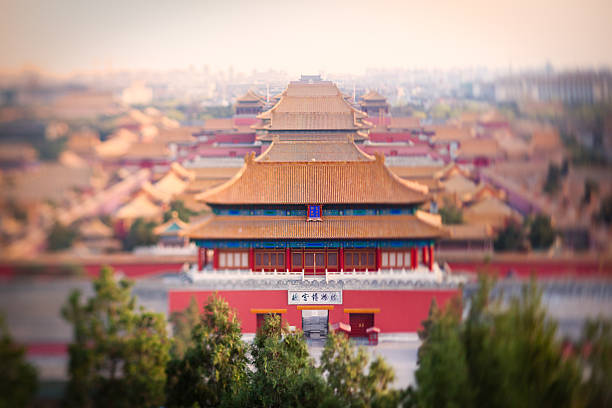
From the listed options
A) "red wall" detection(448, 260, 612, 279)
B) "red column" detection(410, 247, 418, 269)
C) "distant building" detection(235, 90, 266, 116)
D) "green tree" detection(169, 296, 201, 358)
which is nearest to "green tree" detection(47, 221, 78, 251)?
"green tree" detection(169, 296, 201, 358)

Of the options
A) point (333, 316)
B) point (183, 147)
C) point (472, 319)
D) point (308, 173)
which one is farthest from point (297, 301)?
point (183, 147)

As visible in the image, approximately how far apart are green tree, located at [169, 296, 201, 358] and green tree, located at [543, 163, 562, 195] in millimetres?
5161

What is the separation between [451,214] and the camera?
26.3 ft

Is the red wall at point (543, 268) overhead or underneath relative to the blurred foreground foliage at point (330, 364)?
overhead

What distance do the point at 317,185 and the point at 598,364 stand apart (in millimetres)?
4684

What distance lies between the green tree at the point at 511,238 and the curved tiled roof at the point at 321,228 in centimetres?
83

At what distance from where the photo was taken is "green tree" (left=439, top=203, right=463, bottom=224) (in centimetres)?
786

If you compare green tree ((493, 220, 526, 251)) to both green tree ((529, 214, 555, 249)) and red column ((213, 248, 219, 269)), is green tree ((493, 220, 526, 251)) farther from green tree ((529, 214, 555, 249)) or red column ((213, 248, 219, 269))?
red column ((213, 248, 219, 269))

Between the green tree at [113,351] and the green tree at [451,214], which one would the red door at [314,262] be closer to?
the green tree at [451,214]

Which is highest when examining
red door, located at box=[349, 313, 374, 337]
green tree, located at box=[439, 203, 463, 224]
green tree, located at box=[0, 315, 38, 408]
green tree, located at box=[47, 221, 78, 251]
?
green tree, located at box=[47, 221, 78, 251]

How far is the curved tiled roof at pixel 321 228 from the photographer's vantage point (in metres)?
7.64

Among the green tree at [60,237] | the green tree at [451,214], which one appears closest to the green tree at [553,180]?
the green tree at [451,214]

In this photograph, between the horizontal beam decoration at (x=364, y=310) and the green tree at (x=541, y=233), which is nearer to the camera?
the green tree at (x=541, y=233)

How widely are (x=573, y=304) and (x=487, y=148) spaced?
2.66m
